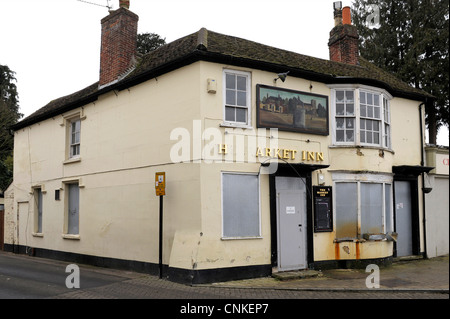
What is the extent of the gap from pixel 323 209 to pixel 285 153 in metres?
2.23

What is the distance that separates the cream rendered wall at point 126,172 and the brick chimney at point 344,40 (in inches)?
331

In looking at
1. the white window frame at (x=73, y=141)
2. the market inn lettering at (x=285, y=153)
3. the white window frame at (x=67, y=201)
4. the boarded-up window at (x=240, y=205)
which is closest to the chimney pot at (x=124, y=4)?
the white window frame at (x=73, y=141)

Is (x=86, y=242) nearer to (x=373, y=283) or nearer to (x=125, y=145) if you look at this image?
(x=125, y=145)

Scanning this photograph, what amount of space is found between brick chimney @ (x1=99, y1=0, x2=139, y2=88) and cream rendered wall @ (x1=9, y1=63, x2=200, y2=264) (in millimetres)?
973

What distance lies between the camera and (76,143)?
54.3 ft

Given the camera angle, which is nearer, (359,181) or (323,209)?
(323,209)

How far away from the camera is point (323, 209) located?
1359 centimetres

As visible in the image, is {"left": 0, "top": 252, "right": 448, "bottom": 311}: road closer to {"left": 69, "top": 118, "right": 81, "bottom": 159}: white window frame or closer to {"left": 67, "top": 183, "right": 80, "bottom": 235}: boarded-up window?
{"left": 67, "top": 183, "right": 80, "bottom": 235}: boarded-up window

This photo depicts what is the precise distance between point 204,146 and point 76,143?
7.07m

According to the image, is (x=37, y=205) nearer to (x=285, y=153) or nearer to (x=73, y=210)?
(x=73, y=210)

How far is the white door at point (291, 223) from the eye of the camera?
41.4 feet

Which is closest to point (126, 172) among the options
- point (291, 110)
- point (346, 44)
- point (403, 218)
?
point (291, 110)

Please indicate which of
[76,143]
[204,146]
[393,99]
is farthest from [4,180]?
[393,99]

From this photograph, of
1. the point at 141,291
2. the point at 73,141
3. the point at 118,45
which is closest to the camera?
the point at 141,291
